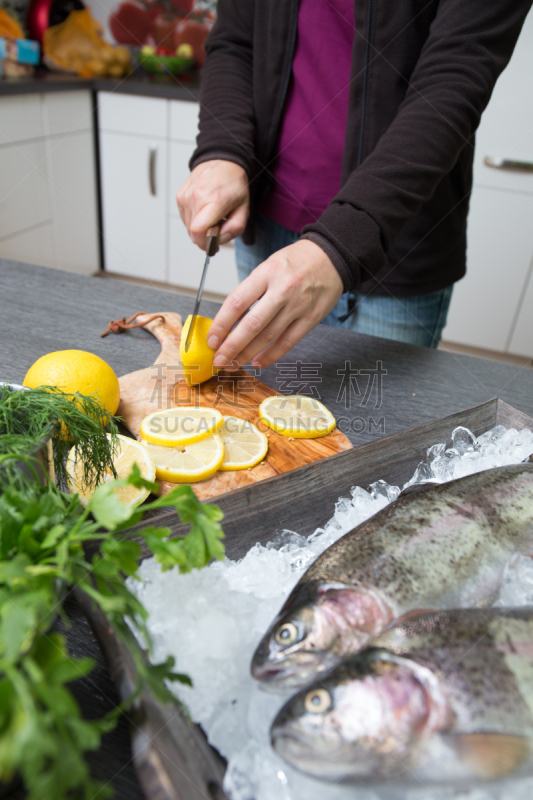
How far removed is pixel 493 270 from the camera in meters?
2.93

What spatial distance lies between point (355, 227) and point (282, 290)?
177mm

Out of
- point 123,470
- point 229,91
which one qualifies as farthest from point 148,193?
point 123,470

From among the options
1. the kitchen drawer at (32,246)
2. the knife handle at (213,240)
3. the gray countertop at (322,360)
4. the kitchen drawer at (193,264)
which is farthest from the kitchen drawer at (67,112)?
the knife handle at (213,240)

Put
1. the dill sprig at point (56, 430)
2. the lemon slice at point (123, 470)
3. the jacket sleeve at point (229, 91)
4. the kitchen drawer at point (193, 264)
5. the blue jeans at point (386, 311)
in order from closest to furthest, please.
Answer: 1. the dill sprig at point (56, 430)
2. the lemon slice at point (123, 470)
3. the jacket sleeve at point (229, 91)
4. the blue jeans at point (386, 311)
5. the kitchen drawer at point (193, 264)

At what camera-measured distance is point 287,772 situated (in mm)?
374

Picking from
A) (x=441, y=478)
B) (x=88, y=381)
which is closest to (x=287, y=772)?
(x=441, y=478)

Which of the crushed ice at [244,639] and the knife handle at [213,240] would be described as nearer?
the crushed ice at [244,639]

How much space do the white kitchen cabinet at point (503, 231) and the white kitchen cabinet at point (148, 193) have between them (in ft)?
4.43

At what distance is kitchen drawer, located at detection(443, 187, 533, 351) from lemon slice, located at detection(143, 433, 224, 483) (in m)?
2.47

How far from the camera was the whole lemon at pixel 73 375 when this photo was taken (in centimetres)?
82

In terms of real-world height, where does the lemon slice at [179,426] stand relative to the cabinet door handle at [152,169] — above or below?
above

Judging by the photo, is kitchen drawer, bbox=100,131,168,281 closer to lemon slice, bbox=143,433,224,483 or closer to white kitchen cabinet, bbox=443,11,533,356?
white kitchen cabinet, bbox=443,11,533,356

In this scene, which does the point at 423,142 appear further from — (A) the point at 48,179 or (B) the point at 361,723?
(A) the point at 48,179

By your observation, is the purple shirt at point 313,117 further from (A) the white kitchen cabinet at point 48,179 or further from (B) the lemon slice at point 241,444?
(A) the white kitchen cabinet at point 48,179
